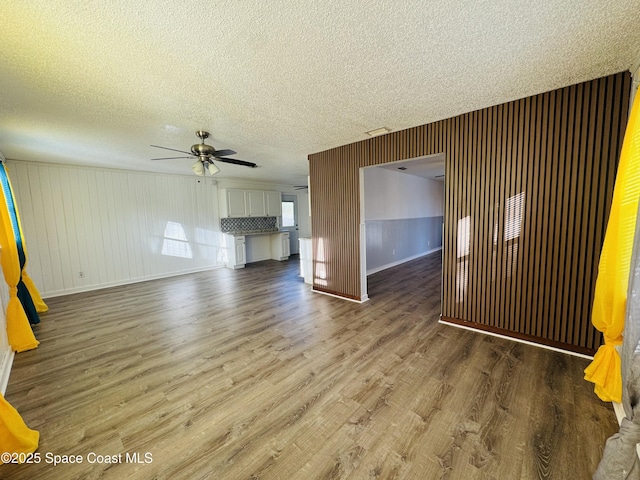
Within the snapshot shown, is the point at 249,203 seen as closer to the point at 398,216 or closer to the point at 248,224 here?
the point at 248,224

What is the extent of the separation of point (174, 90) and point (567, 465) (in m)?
3.78

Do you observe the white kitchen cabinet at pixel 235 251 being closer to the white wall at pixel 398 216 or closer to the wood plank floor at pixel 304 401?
the wood plank floor at pixel 304 401

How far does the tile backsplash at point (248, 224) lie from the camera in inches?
283

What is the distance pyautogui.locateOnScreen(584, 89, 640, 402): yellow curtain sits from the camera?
159cm

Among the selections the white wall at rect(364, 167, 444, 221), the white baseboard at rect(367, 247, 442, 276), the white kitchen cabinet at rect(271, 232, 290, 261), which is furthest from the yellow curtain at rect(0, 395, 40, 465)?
the white kitchen cabinet at rect(271, 232, 290, 261)

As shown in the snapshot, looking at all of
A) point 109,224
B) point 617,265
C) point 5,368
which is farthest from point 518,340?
point 109,224

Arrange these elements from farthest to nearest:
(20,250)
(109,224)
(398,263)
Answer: (398,263) → (109,224) → (20,250)

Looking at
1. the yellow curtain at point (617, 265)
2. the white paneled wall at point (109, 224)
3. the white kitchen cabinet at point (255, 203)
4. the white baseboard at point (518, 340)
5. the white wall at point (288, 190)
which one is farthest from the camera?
the white kitchen cabinet at point (255, 203)

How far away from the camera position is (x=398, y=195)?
21.2 feet

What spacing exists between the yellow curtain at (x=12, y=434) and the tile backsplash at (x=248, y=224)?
581 cm

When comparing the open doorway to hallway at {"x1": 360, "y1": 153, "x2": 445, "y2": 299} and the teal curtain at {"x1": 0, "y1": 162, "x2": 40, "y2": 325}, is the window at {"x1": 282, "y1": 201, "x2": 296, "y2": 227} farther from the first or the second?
the teal curtain at {"x1": 0, "y1": 162, "x2": 40, "y2": 325}

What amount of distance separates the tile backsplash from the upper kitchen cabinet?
0.27 m

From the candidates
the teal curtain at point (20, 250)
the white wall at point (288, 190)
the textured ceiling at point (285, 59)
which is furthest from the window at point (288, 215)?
the teal curtain at point (20, 250)

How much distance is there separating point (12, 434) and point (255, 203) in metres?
6.38
